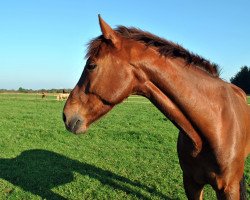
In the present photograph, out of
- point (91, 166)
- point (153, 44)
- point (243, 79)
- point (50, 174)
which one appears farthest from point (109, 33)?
point (243, 79)

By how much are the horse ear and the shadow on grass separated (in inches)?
159

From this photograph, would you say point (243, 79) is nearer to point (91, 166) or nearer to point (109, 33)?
point (91, 166)

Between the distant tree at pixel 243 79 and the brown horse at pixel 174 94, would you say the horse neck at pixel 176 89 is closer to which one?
the brown horse at pixel 174 94

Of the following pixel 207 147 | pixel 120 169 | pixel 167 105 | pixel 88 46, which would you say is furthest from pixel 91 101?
pixel 120 169

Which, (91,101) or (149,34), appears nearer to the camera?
(91,101)

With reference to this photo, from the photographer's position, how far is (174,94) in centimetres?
339

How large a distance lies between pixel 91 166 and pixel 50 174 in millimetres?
1147

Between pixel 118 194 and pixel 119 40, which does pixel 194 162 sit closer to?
pixel 119 40

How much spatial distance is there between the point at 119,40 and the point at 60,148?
26.4 ft

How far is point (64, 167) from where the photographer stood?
8.45 meters

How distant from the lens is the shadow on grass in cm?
687

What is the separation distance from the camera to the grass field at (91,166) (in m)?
6.74

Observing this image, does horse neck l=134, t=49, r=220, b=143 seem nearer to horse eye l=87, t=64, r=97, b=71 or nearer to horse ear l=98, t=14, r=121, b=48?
Result: horse ear l=98, t=14, r=121, b=48

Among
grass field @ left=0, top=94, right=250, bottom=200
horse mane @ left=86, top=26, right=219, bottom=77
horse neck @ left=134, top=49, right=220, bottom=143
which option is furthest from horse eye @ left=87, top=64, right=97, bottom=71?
grass field @ left=0, top=94, right=250, bottom=200
